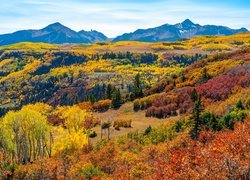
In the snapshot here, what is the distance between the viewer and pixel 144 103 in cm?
14550

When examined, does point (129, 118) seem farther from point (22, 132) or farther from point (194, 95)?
point (22, 132)

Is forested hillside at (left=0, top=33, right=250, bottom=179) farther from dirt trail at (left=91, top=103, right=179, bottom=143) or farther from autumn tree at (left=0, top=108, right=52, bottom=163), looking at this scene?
dirt trail at (left=91, top=103, right=179, bottom=143)

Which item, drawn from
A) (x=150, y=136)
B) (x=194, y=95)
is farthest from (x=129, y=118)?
(x=150, y=136)

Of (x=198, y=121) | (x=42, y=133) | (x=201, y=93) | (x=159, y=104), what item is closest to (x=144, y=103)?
(x=159, y=104)

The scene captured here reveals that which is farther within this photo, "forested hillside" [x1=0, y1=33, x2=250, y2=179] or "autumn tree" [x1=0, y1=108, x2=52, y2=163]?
"autumn tree" [x1=0, y1=108, x2=52, y2=163]

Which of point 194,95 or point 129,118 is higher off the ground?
point 194,95

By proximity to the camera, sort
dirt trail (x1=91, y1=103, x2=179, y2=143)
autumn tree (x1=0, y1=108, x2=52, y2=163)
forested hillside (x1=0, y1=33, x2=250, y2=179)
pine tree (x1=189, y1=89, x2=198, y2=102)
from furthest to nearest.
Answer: pine tree (x1=189, y1=89, x2=198, y2=102), dirt trail (x1=91, y1=103, x2=179, y2=143), autumn tree (x1=0, y1=108, x2=52, y2=163), forested hillside (x1=0, y1=33, x2=250, y2=179)

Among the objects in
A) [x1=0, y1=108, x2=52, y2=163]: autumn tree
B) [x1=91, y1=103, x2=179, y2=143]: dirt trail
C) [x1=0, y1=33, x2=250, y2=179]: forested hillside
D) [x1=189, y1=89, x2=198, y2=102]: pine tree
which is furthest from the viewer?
[x1=189, y1=89, x2=198, y2=102]: pine tree

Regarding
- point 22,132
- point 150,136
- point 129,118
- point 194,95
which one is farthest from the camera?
point 129,118

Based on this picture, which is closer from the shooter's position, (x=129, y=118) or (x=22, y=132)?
(x=22, y=132)

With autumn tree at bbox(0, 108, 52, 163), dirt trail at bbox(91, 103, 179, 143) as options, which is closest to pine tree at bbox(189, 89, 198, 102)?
dirt trail at bbox(91, 103, 179, 143)

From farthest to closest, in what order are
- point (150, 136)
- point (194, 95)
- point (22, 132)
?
point (194, 95), point (22, 132), point (150, 136)

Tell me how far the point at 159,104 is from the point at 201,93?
17840 mm

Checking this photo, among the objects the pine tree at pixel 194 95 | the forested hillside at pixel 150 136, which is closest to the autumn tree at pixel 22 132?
the forested hillside at pixel 150 136
